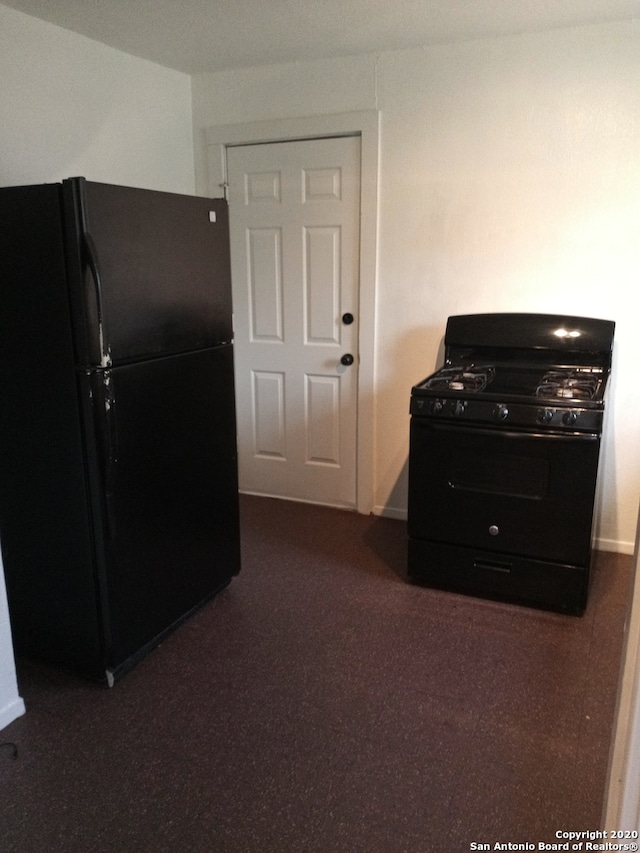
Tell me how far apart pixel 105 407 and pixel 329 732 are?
120cm

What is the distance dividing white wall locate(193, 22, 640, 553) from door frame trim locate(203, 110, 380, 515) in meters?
0.04

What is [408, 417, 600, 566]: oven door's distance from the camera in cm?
255

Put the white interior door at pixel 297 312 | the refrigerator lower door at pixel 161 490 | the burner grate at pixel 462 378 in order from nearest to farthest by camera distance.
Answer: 1. the refrigerator lower door at pixel 161 490
2. the burner grate at pixel 462 378
3. the white interior door at pixel 297 312

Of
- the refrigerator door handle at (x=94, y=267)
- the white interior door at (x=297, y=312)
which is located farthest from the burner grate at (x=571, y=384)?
the refrigerator door handle at (x=94, y=267)

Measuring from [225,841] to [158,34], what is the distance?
2.96 metres

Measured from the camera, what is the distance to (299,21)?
2.69 meters

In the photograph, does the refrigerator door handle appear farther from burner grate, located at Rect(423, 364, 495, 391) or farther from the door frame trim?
the door frame trim

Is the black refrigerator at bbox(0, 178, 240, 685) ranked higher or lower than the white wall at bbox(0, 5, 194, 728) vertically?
lower

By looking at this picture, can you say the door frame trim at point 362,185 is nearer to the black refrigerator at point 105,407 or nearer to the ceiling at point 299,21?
the ceiling at point 299,21

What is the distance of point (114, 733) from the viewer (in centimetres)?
204

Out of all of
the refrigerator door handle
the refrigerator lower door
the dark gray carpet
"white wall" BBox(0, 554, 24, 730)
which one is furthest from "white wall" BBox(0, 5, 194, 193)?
the dark gray carpet

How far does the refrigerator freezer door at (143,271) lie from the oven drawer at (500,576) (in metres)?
1.27

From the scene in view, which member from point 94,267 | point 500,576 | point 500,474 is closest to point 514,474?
point 500,474

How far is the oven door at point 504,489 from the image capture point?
8.36 feet
